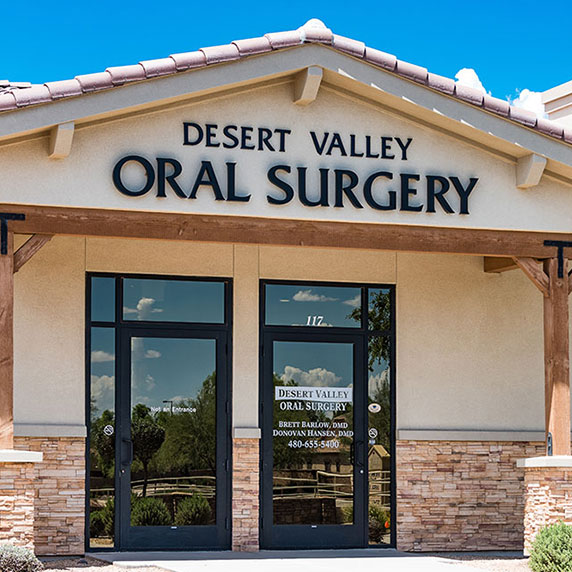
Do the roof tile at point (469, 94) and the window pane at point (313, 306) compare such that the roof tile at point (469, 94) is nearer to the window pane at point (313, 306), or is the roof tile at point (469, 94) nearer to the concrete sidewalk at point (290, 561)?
the window pane at point (313, 306)

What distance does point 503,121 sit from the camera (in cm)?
1097

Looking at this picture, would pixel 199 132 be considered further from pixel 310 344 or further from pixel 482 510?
pixel 482 510

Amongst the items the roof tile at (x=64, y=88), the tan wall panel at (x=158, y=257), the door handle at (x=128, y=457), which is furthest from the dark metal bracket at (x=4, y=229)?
the door handle at (x=128, y=457)

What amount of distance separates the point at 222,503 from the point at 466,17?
87.6 ft

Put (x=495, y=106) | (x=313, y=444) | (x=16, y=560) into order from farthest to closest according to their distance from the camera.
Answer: (x=313, y=444) → (x=495, y=106) → (x=16, y=560)

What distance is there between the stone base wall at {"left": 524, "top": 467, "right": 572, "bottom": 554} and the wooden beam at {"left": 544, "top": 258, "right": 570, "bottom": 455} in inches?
10.4

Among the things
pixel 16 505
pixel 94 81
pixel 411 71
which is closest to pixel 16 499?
pixel 16 505

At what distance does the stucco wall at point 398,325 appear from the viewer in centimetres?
1143

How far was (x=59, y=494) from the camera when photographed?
37.0 feet

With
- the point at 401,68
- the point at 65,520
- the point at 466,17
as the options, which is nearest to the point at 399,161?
the point at 401,68

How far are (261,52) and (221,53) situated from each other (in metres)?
0.42

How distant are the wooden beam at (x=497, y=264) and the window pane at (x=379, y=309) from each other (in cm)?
134

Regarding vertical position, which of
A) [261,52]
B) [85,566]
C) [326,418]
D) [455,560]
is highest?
[261,52]

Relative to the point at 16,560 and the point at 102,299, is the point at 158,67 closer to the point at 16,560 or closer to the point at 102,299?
the point at 102,299
